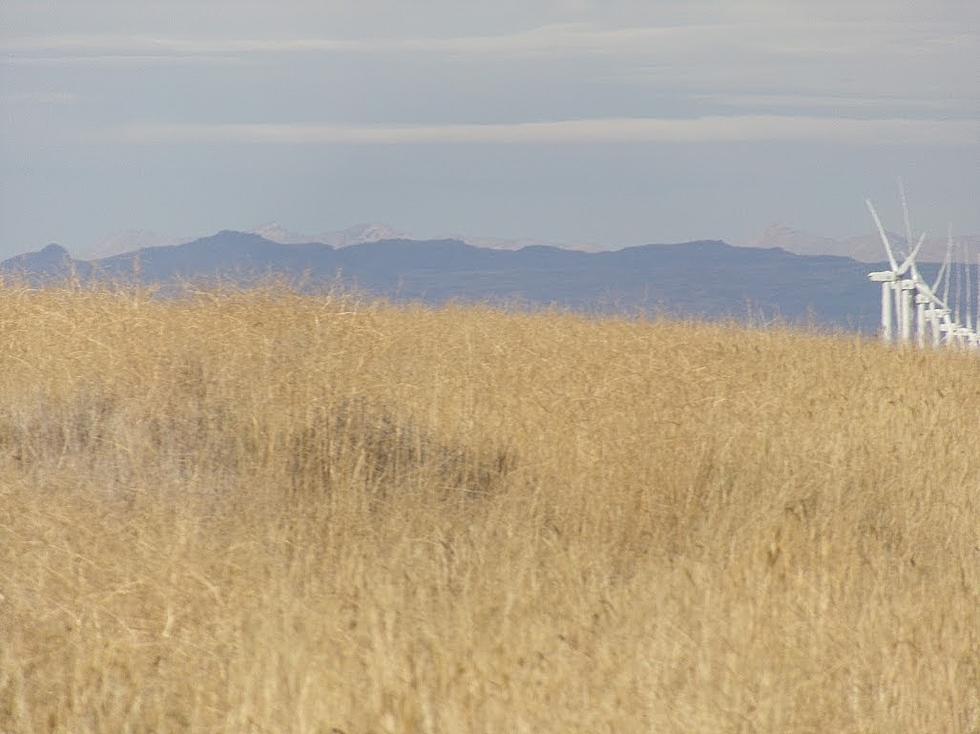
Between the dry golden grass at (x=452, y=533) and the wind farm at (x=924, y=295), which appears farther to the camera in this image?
the wind farm at (x=924, y=295)

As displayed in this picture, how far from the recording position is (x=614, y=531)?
674 cm

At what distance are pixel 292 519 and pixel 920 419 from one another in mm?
5098

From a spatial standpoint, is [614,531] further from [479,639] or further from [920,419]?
[920,419]

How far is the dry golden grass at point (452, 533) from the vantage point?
166 inches

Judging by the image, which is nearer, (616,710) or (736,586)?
(616,710)

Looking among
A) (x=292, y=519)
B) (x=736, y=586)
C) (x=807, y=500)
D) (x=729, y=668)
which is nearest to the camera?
(x=729, y=668)

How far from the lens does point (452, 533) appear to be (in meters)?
6.42

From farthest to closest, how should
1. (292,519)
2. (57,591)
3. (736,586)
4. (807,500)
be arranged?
(807,500)
(292,519)
(736,586)
(57,591)

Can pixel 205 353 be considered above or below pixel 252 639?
above

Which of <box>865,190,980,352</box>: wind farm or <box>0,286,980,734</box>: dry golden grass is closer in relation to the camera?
<box>0,286,980,734</box>: dry golden grass

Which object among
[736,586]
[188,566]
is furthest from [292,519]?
[736,586]

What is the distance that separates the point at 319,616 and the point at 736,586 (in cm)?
187

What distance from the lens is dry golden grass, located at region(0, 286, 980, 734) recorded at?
4.21 metres

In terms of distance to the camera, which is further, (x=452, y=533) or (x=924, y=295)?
(x=924, y=295)
